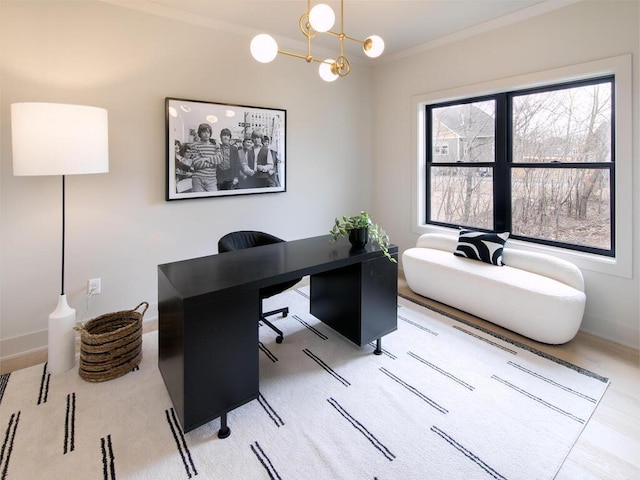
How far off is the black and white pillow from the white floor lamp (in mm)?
3020

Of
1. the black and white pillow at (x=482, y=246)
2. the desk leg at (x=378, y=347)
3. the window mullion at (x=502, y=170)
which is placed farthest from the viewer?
the window mullion at (x=502, y=170)

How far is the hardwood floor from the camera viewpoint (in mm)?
1609

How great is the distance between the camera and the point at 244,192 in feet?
11.4

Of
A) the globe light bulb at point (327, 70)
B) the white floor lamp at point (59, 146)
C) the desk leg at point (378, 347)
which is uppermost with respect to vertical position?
the globe light bulb at point (327, 70)

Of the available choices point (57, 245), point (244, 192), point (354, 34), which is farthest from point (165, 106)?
point (354, 34)

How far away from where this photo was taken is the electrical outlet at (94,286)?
2.79 metres

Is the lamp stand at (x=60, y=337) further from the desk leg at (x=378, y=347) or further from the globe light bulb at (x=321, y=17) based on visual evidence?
the desk leg at (x=378, y=347)

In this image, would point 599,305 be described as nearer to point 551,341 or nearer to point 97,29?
point 551,341

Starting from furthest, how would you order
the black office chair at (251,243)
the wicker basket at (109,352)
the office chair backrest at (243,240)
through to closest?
the office chair backrest at (243,240), the black office chair at (251,243), the wicker basket at (109,352)

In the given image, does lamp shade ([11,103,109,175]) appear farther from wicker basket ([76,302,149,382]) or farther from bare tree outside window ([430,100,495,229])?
bare tree outside window ([430,100,495,229])

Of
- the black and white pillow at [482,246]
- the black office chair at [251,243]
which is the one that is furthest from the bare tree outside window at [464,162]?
the black office chair at [251,243]

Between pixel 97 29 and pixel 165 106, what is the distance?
66 centimetres

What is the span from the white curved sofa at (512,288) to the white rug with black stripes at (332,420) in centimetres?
27

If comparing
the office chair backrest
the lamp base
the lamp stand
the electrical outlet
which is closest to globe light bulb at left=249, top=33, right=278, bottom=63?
the office chair backrest
